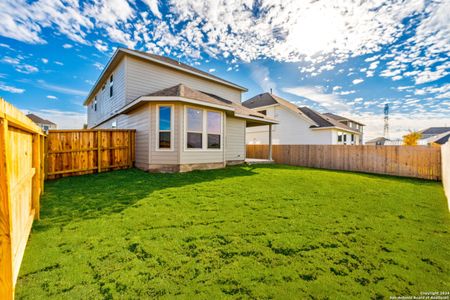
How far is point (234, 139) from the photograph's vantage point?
37.7ft

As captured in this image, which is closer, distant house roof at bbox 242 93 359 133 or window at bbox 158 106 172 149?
window at bbox 158 106 172 149

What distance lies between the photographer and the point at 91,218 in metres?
3.57

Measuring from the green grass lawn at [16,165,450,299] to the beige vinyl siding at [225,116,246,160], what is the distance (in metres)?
6.29

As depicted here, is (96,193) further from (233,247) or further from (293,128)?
(293,128)

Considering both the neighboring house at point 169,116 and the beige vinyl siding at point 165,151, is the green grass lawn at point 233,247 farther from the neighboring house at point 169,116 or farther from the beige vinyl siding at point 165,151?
the neighboring house at point 169,116

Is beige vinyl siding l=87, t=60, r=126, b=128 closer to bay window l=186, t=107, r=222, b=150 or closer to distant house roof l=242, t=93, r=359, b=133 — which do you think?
bay window l=186, t=107, r=222, b=150

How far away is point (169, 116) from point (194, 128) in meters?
1.20

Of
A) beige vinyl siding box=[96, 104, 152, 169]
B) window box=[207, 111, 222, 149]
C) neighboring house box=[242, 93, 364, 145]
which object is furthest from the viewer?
neighboring house box=[242, 93, 364, 145]

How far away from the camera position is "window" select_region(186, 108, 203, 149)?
331 inches

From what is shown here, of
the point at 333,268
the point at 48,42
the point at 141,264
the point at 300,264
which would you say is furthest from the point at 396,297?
Result: the point at 48,42

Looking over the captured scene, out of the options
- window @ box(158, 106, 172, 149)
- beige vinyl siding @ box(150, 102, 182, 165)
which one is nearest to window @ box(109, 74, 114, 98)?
beige vinyl siding @ box(150, 102, 182, 165)

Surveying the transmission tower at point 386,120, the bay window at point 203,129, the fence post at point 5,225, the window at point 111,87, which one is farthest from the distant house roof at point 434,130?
the fence post at point 5,225

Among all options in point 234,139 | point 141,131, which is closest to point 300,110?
point 234,139

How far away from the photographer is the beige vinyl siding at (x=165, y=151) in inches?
320
